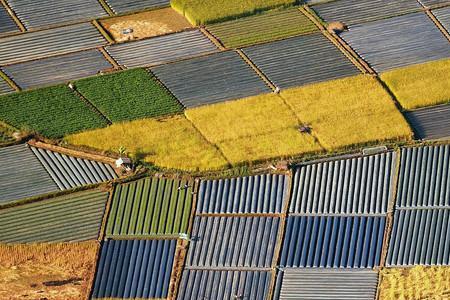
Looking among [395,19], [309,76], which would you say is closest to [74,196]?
[309,76]

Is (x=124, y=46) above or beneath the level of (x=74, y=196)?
above

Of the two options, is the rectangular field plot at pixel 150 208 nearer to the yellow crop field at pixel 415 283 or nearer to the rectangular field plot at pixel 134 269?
the rectangular field plot at pixel 134 269

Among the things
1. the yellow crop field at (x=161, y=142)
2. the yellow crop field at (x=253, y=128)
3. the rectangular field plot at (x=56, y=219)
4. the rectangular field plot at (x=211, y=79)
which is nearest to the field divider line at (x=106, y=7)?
the rectangular field plot at (x=211, y=79)

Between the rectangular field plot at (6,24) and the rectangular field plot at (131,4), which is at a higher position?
the rectangular field plot at (131,4)

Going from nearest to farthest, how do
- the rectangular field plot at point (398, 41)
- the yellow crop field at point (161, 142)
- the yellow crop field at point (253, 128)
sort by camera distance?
the yellow crop field at point (161, 142) → the yellow crop field at point (253, 128) → the rectangular field plot at point (398, 41)

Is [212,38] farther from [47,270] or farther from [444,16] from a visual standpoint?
[47,270]

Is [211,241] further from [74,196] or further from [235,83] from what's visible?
[235,83]

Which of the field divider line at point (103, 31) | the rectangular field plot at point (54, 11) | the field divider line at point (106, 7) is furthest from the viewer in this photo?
the field divider line at point (106, 7)
